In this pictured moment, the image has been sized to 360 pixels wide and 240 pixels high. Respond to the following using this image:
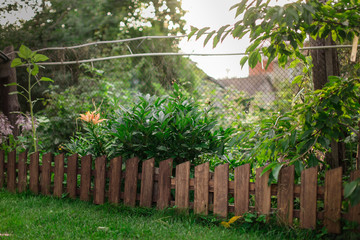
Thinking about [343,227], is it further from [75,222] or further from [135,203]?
[75,222]

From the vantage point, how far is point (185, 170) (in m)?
3.00

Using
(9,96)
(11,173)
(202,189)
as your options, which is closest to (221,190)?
(202,189)

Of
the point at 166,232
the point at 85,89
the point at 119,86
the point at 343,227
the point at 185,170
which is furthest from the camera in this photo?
the point at 119,86

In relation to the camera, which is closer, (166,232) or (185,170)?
(166,232)

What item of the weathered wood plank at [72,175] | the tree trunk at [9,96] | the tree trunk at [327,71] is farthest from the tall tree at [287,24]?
the tree trunk at [9,96]

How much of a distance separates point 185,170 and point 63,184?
171 cm

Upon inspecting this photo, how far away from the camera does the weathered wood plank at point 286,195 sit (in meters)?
2.54

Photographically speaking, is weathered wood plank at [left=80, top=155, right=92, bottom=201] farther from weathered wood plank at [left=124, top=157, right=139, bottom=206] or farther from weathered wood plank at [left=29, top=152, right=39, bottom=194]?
weathered wood plank at [left=29, top=152, right=39, bottom=194]

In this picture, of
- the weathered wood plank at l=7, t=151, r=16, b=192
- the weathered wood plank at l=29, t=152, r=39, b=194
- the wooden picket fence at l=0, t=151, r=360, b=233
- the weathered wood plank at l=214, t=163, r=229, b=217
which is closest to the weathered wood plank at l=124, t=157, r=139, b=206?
the wooden picket fence at l=0, t=151, r=360, b=233

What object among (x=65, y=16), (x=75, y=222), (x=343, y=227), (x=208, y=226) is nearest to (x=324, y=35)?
(x=343, y=227)

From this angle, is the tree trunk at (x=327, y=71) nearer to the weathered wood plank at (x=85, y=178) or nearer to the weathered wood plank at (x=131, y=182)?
the weathered wood plank at (x=131, y=182)

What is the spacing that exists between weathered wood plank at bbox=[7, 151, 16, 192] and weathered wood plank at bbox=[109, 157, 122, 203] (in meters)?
1.53

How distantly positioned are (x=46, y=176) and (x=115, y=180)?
104 centimetres

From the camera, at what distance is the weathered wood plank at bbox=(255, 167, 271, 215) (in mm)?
2633
